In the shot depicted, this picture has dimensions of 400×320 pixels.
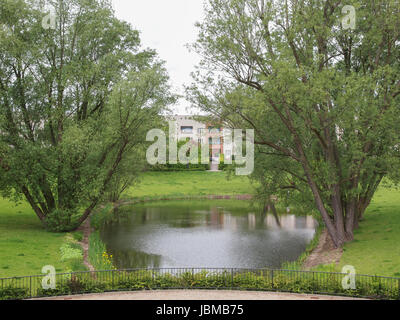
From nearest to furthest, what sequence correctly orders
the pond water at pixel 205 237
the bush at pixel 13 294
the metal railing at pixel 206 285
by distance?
the bush at pixel 13 294, the metal railing at pixel 206 285, the pond water at pixel 205 237

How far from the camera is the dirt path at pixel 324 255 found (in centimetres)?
2694

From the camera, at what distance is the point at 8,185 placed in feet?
113

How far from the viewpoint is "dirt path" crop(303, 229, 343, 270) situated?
1060 inches

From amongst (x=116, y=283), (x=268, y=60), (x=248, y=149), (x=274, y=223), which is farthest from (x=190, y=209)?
(x=116, y=283)

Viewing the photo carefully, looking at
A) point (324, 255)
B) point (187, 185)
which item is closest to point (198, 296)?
point (324, 255)

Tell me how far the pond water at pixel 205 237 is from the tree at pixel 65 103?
5.64 m

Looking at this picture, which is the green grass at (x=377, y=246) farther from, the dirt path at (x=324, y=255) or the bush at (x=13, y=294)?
the bush at (x=13, y=294)

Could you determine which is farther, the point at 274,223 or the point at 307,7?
the point at 274,223

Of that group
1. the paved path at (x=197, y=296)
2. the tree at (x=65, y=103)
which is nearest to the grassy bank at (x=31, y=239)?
the tree at (x=65, y=103)

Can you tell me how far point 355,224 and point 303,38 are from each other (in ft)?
49.2

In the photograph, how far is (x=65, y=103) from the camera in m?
35.6

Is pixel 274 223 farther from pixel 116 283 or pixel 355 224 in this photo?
pixel 116 283

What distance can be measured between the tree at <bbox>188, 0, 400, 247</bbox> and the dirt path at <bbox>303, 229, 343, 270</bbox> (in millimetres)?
1030

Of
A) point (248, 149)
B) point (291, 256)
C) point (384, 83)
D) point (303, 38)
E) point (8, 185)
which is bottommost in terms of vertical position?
point (291, 256)
